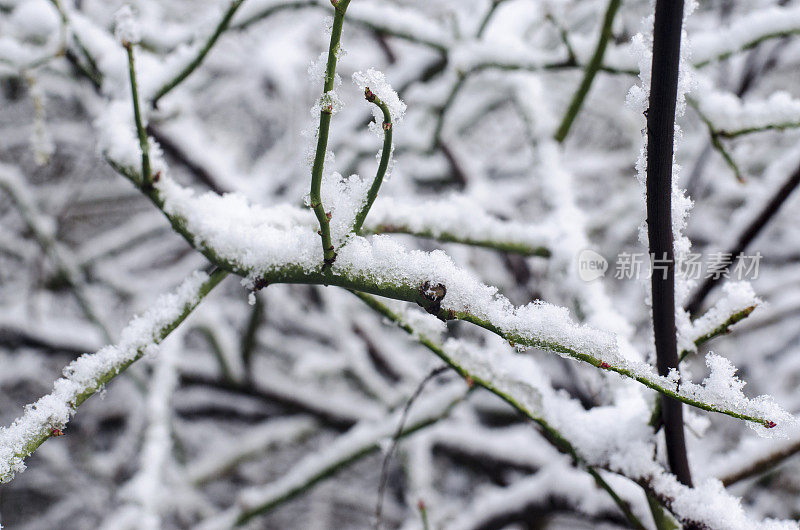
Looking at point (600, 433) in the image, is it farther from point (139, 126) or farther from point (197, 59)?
point (197, 59)

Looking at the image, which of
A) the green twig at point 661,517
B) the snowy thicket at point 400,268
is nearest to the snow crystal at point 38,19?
the snowy thicket at point 400,268

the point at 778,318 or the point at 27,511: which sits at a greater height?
the point at 27,511

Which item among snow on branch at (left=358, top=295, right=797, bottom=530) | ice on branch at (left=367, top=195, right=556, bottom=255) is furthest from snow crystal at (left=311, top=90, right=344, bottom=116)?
ice on branch at (left=367, top=195, right=556, bottom=255)

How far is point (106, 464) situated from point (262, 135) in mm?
2174

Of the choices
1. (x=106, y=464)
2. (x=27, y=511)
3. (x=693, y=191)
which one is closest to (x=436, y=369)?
(x=693, y=191)

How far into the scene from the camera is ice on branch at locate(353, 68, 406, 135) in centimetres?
43

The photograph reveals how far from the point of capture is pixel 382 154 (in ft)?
1.48

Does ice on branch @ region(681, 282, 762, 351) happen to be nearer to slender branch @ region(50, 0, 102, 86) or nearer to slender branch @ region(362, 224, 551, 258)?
slender branch @ region(362, 224, 551, 258)

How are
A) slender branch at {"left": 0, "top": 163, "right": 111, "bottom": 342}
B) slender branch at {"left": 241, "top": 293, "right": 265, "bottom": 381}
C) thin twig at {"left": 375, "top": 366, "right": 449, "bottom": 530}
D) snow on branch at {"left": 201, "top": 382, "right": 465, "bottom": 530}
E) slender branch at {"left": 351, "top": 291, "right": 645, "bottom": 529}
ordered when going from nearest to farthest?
1. slender branch at {"left": 351, "top": 291, "right": 645, "bottom": 529}
2. thin twig at {"left": 375, "top": 366, "right": 449, "bottom": 530}
3. snow on branch at {"left": 201, "top": 382, "right": 465, "bottom": 530}
4. slender branch at {"left": 0, "top": 163, "right": 111, "bottom": 342}
5. slender branch at {"left": 241, "top": 293, "right": 265, "bottom": 381}

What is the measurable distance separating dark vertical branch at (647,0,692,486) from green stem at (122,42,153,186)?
461 mm

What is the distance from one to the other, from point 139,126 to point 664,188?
19.5 inches

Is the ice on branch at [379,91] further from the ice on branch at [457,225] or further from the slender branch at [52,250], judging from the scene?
the slender branch at [52,250]

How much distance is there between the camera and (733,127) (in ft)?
2.90

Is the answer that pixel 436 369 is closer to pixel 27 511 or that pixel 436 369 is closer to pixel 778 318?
pixel 778 318
